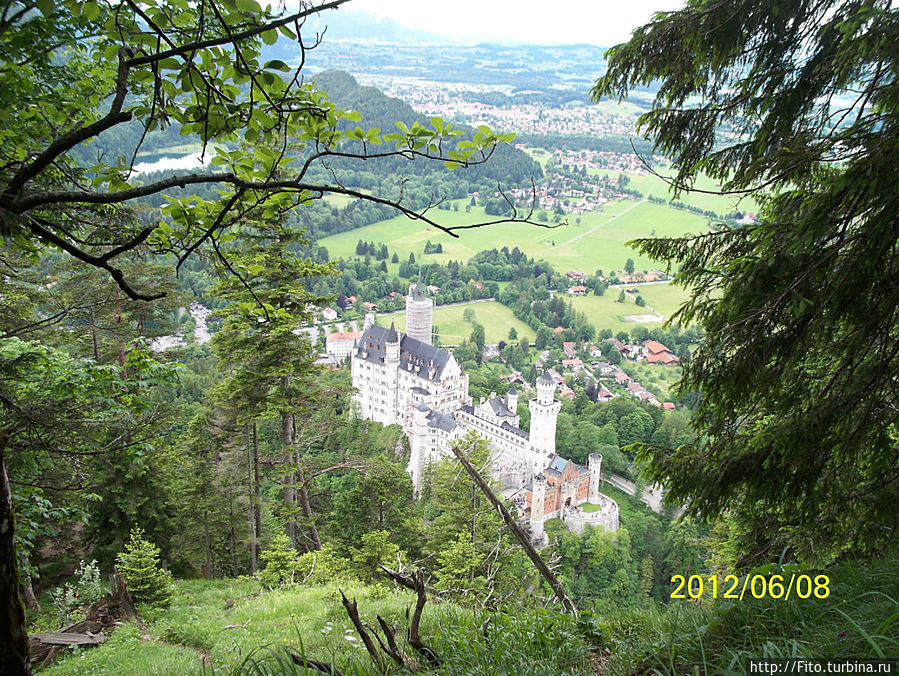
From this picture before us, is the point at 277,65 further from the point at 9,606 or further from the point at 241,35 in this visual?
the point at 9,606

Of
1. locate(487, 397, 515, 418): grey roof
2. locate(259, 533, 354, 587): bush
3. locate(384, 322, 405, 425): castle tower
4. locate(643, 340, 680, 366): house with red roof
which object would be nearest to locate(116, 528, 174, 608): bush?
locate(259, 533, 354, 587): bush

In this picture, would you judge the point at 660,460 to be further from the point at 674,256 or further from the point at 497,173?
the point at 497,173

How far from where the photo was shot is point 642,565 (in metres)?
35.7

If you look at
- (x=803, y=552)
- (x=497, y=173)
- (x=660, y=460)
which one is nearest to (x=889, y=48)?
(x=660, y=460)

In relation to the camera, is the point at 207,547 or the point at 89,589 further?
the point at 207,547

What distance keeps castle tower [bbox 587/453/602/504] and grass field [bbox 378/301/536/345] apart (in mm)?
32398

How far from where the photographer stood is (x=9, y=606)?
7.54 feet

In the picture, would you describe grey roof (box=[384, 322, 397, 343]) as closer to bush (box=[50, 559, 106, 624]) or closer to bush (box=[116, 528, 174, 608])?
bush (box=[50, 559, 106, 624])

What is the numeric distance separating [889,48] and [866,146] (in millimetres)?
682

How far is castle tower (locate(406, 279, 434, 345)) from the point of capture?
57.1 m

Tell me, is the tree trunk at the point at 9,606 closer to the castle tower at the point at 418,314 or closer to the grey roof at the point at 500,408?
the grey roof at the point at 500,408

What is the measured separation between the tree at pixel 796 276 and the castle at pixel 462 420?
31757mm

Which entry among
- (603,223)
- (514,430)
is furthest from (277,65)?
(603,223)

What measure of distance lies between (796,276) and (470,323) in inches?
3034
